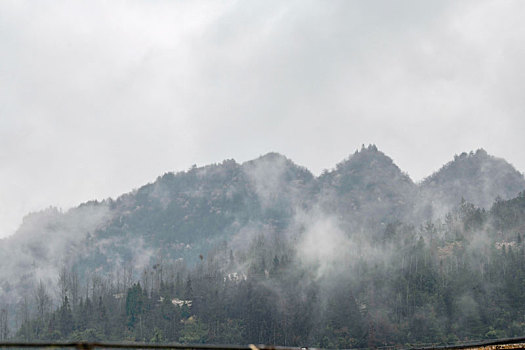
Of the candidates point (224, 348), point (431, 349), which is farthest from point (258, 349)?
point (431, 349)

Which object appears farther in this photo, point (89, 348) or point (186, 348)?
point (186, 348)

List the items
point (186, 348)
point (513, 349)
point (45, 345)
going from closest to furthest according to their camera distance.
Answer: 1. point (45, 345)
2. point (186, 348)
3. point (513, 349)

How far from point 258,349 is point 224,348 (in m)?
1.46

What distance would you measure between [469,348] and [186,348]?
181 feet

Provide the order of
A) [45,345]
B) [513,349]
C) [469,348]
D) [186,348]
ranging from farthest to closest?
[469,348] → [513,349] → [186,348] → [45,345]

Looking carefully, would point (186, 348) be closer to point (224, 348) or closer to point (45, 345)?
point (224, 348)

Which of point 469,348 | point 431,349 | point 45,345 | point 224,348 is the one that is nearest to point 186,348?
point 224,348

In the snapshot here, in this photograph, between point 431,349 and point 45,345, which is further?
point 431,349

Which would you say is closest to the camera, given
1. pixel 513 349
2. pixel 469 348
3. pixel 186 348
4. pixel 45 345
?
pixel 45 345

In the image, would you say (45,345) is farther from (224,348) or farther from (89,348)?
(224,348)

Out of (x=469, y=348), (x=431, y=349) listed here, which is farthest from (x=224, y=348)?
(x=469, y=348)

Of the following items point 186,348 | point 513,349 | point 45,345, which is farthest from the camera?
point 513,349

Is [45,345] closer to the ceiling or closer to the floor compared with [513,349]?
closer to the ceiling

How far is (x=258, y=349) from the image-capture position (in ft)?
93.8
